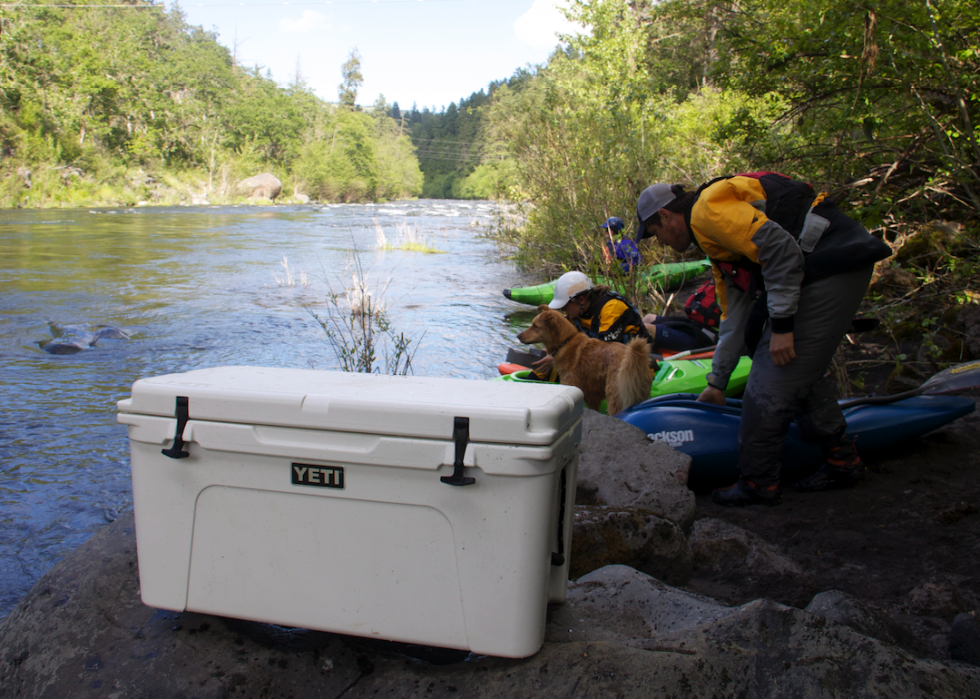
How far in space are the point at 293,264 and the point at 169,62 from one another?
52.0 metres

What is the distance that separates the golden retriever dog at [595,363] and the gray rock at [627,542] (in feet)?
7.58

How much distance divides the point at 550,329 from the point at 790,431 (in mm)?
2183

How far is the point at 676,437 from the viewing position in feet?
14.1

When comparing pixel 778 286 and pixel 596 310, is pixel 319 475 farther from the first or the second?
pixel 596 310

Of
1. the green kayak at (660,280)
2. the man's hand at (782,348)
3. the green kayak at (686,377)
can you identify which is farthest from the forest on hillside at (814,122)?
the man's hand at (782,348)

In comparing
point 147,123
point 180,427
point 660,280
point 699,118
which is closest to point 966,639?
point 180,427

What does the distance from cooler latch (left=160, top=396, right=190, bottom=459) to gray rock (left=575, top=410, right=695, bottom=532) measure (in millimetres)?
2112

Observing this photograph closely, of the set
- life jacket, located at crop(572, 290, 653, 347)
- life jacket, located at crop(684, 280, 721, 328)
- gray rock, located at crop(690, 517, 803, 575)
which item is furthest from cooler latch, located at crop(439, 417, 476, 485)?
life jacket, located at crop(684, 280, 721, 328)

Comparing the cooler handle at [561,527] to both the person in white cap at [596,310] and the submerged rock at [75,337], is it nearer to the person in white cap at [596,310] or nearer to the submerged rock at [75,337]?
the person in white cap at [596,310]

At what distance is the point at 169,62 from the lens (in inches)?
2320

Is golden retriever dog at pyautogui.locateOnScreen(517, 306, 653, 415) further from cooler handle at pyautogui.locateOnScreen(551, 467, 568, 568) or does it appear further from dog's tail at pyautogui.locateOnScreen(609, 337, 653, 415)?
cooler handle at pyautogui.locateOnScreen(551, 467, 568, 568)

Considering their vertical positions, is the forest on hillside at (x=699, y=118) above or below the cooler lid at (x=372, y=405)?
above

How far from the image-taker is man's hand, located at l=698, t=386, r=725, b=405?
4.38 meters

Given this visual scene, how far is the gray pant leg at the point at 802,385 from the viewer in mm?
3381
